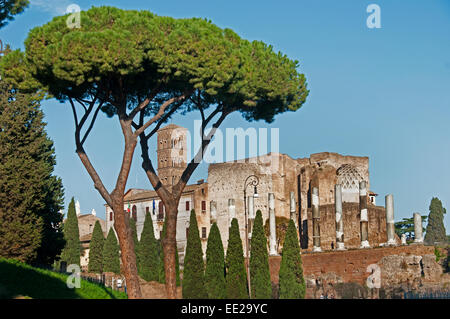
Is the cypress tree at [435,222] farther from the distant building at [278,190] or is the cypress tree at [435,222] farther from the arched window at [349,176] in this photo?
the arched window at [349,176]

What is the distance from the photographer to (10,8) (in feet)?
69.5

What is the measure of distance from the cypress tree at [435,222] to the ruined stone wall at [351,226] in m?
12.4

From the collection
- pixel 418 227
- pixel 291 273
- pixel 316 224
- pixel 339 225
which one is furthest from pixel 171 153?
pixel 291 273

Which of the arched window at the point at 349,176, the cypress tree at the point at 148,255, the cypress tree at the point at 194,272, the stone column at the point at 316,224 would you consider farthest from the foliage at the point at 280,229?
the cypress tree at the point at 194,272

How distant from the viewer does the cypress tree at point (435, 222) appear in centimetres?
5131

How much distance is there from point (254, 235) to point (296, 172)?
75.7 ft

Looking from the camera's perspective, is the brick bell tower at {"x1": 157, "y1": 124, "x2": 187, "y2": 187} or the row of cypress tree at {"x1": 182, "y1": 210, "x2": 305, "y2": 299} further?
→ the brick bell tower at {"x1": 157, "y1": 124, "x2": 187, "y2": 187}

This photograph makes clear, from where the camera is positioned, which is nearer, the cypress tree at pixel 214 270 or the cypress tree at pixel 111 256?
the cypress tree at pixel 214 270

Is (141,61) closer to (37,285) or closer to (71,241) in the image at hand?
(37,285)

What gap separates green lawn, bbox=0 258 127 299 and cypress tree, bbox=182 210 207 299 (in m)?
5.17

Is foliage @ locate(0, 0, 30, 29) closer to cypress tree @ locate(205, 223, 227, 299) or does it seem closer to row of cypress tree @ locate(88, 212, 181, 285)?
cypress tree @ locate(205, 223, 227, 299)

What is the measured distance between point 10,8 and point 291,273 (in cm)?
1462

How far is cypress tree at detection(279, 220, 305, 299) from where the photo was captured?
2656 centimetres

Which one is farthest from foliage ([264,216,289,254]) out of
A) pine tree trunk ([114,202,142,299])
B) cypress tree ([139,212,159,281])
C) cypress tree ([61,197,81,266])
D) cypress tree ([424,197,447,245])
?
pine tree trunk ([114,202,142,299])
